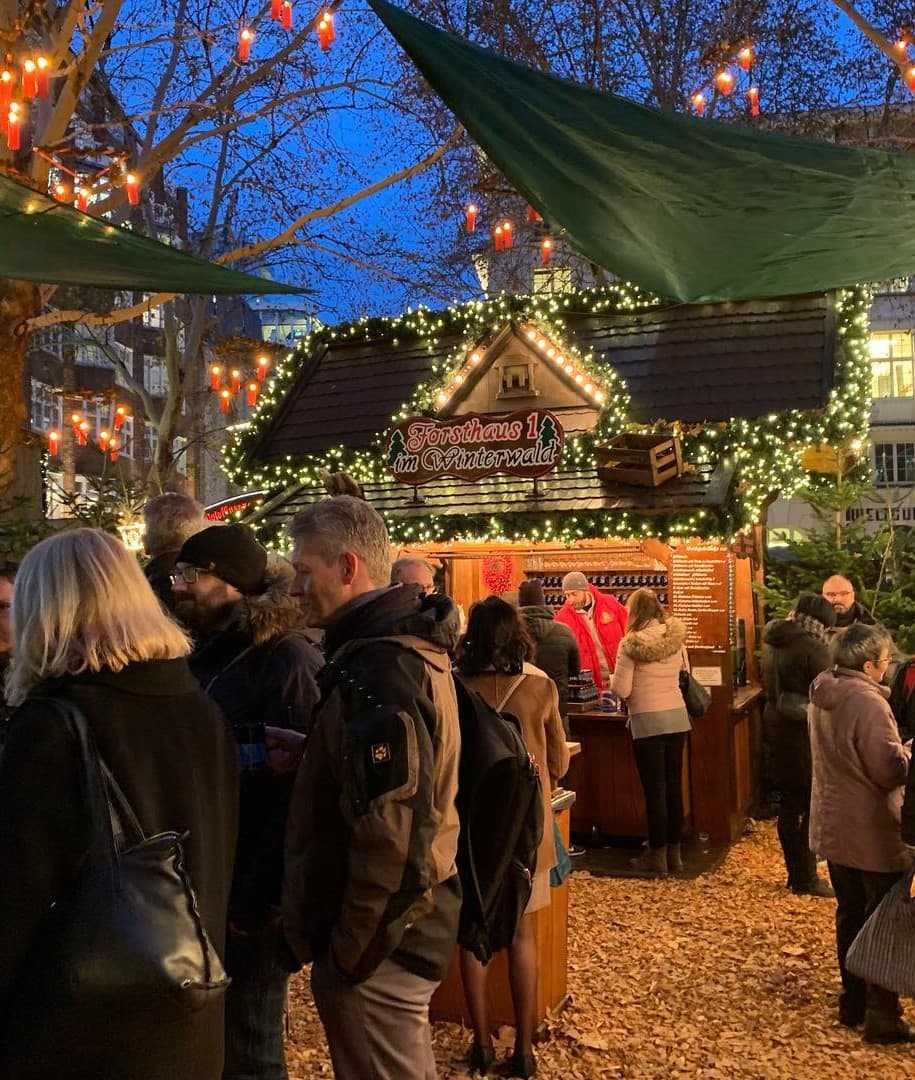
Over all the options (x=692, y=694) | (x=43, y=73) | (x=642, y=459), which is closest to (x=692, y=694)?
(x=692, y=694)

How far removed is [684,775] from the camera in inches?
341

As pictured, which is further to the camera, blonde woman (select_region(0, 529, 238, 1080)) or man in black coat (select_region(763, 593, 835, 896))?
man in black coat (select_region(763, 593, 835, 896))

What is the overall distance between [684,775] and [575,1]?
15242 millimetres

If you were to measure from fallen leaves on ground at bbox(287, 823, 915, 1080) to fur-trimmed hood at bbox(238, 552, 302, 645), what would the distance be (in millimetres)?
2409

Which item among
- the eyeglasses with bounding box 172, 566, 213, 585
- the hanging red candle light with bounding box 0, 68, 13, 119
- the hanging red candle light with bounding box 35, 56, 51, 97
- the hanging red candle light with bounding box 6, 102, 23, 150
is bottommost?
the eyeglasses with bounding box 172, 566, 213, 585

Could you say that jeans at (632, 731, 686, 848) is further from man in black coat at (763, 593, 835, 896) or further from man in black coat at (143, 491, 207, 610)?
man in black coat at (143, 491, 207, 610)

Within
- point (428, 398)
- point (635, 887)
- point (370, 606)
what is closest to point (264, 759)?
point (370, 606)

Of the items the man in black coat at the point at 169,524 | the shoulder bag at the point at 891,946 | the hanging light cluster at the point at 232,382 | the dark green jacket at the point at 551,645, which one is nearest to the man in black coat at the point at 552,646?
the dark green jacket at the point at 551,645

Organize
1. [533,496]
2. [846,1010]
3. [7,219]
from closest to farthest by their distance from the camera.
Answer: [7,219], [846,1010], [533,496]

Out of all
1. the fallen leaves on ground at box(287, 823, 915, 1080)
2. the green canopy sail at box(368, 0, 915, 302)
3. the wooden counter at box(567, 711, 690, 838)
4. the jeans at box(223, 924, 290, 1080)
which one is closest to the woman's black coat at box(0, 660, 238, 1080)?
the jeans at box(223, 924, 290, 1080)

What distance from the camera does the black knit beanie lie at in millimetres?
3102

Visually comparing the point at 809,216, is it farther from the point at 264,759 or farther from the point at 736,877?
the point at 736,877

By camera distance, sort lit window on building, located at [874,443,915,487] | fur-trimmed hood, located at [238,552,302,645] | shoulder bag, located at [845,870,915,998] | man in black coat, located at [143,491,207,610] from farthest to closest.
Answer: lit window on building, located at [874,443,915,487], man in black coat, located at [143,491,207,610], shoulder bag, located at [845,870,915,998], fur-trimmed hood, located at [238,552,302,645]

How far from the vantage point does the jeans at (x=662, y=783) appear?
7.85 m
